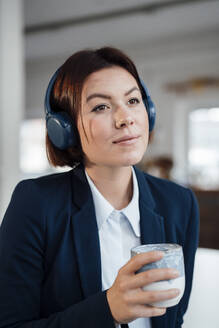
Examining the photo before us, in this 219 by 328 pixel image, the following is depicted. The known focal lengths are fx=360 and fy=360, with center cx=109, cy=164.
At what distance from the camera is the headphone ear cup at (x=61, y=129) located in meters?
0.90

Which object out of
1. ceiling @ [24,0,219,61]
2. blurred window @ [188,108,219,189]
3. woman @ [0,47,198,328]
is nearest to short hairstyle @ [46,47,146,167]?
woman @ [0,47,198,328]

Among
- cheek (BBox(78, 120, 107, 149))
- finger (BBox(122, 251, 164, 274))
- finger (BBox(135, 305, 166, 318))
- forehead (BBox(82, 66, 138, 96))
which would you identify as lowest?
finger (BBox(135, 305, 166, 318))

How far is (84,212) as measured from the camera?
2.97 feet

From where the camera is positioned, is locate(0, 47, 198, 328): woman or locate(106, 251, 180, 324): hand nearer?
locate(106, 251, 180, 324): hand

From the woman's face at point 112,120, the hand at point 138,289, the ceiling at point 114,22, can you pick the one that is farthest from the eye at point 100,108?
the ceiling at point 114,22

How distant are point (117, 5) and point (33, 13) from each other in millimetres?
1233

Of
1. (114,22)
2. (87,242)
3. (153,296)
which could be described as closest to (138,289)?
(153,296)

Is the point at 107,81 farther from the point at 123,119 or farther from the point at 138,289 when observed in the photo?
the point at 138,289

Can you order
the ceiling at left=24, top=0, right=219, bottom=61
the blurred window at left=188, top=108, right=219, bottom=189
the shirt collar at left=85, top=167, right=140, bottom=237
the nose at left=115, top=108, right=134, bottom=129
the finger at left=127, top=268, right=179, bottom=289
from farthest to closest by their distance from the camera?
the blurred window at left=188, top=108, right=219, bottom=189 < the ceiling at left=24, top=0, right=219, bottom=61 < the shirt collar at left=85, top=167, right=140, bottom=237 < the nose at left=115, top=108, right=134, bottom=129 < the finger at left=127, top=268, right=179, bottom=289

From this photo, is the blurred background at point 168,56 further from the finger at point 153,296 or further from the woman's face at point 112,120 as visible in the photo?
the finger at point 153,296

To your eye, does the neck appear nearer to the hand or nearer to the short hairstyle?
the short hairstyle

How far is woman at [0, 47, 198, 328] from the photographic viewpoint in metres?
0.83

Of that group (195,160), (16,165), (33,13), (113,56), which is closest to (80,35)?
(33,13)

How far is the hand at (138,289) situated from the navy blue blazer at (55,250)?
0.40 ft
